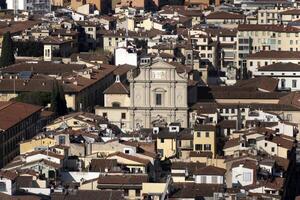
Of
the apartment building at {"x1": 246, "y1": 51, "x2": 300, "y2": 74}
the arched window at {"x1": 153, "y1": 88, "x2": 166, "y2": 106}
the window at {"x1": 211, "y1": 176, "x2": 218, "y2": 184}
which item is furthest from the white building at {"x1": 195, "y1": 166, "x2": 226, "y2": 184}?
the apartment building at {"x1": 246, "y1": 51, "x2": 300, "y2": 74}

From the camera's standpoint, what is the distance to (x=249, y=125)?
3684 cm

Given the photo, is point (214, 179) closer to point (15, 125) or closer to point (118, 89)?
point (15, 125)

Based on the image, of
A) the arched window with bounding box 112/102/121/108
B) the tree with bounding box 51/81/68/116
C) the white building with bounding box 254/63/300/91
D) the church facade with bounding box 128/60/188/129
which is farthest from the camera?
the white building with bounding box 254/63/300/91

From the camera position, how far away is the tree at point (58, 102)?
137ft

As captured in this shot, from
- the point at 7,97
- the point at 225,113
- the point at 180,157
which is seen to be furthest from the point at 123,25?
the point at 180,157

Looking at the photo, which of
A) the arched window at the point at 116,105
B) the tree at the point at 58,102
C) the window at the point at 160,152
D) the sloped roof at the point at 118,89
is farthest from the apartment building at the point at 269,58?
the window at the point at 160,152

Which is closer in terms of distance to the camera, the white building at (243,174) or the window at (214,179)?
the window at (214,179)

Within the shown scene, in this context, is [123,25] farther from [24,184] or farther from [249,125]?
[24,184]

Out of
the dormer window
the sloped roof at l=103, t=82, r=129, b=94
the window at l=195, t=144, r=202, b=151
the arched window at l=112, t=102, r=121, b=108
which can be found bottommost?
the arched window at l=112, t=102, r=121, b=108

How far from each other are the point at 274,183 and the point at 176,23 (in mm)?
42846

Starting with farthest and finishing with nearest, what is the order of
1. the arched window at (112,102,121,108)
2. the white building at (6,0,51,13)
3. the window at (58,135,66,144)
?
the white building at (6,0,51,13) < the arched window at (112,102,121,108) < the window at (58,135,66,144)

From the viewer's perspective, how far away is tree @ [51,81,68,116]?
41.7m

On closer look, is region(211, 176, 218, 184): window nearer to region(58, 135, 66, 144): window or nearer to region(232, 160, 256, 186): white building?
region(232, 160, 256, 186): white building

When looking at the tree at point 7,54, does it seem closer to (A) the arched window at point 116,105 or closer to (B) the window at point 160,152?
(A) the arched window at point 116,105
